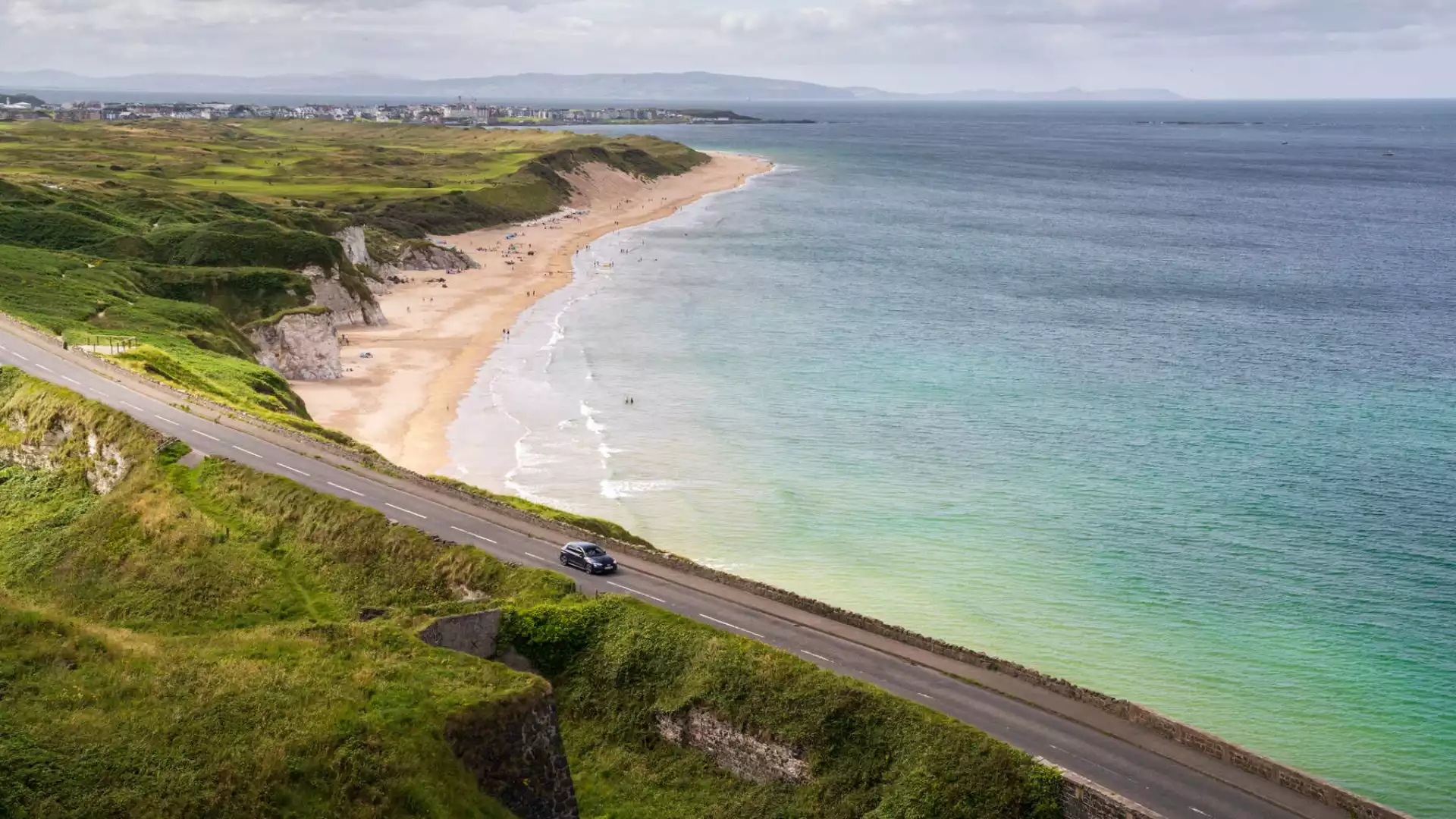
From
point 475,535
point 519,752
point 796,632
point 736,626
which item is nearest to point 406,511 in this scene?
point 475,535

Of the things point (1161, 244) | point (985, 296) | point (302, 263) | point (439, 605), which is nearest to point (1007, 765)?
point (439, 605)

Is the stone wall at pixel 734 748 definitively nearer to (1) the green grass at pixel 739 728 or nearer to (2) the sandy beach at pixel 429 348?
(1) the green grass at pixel 739 728

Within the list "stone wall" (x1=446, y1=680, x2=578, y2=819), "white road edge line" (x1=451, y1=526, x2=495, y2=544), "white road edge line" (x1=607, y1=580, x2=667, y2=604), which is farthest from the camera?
"white road edge line" (x1=451, y1=526, x2=495, y2=544)

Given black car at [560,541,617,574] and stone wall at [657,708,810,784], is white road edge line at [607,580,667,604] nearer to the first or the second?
black car at [560,541,617,574]

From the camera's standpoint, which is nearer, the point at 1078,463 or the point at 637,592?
the point at 637,592

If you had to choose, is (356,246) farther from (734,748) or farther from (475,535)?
(734,748)

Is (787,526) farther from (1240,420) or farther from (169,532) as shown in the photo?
(1240,420)

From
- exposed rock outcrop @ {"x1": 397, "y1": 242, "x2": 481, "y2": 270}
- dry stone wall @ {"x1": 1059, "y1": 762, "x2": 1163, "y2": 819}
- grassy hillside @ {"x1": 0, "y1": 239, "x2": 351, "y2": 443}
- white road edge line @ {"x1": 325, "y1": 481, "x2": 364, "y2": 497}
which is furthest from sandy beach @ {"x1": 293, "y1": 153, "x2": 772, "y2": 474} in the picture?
dry stone wall @ {"x1": 1059, "y1": 762, "x2": 1163, "y2": 819}
